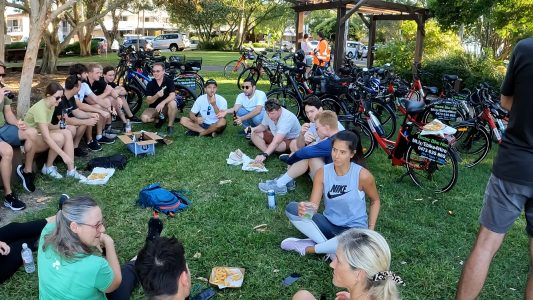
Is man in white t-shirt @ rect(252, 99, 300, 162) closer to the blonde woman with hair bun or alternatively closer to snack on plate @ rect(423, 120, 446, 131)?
snack on plate @ rect(423, 120, 446, 131)

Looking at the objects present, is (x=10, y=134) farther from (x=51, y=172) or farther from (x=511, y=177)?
(x=511, y=177)

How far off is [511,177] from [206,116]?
5366 mm

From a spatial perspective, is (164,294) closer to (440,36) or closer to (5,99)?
(5,99)

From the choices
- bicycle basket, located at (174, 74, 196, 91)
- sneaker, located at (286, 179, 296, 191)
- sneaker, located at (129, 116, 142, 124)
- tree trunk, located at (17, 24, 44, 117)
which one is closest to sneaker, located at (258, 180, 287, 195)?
sneaker, located at (286, 179, 296, 191)

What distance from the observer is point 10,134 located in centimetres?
466

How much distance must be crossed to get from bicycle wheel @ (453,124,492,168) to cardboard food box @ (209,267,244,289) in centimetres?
409

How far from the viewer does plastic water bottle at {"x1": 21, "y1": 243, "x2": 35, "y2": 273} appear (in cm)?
317

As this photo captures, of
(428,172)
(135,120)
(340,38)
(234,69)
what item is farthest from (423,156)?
(234,69)

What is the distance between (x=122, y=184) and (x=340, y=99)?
417 centimetres

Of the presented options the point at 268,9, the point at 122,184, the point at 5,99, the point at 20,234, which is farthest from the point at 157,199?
the point at 268,9

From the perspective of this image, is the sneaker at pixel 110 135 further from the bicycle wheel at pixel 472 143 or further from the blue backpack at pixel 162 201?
the bicycle wheel at pixel 472 143

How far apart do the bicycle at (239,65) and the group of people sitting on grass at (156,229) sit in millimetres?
6178

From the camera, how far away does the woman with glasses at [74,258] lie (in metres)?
2.13

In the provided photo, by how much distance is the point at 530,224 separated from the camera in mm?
2322
